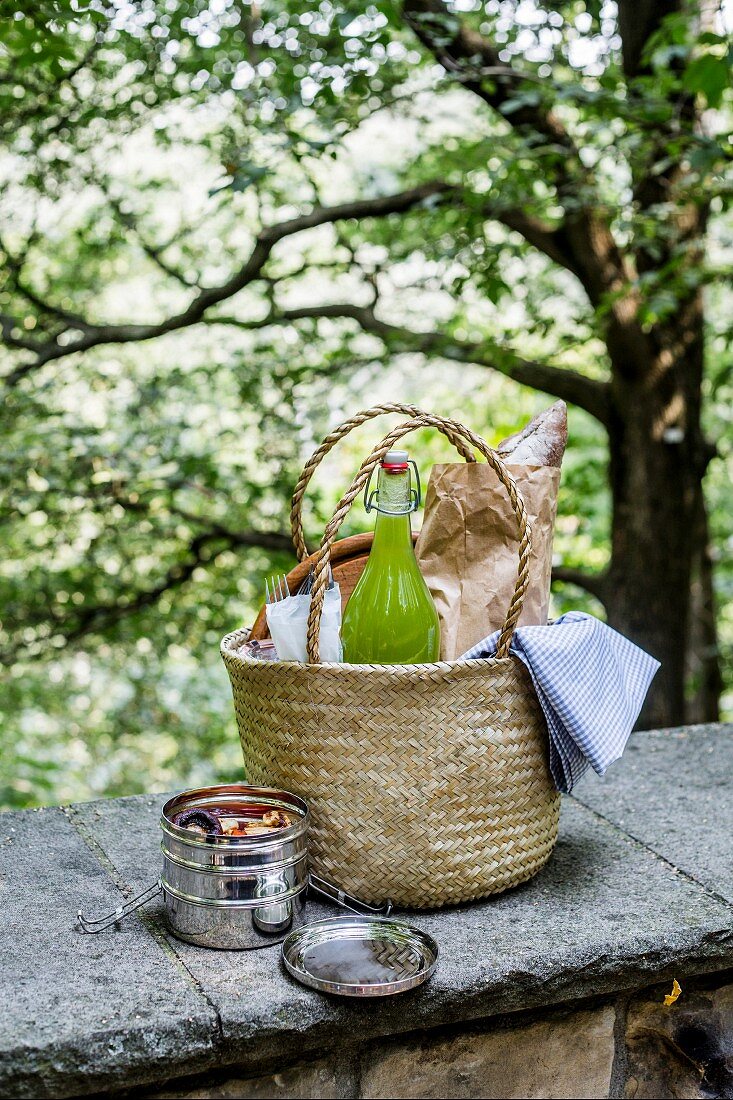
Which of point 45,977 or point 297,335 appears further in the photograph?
point 297,335

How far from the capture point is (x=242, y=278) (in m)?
3.49

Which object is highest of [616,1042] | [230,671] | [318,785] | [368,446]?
[368,446]

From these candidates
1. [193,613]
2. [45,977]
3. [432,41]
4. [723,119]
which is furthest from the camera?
[723,119]

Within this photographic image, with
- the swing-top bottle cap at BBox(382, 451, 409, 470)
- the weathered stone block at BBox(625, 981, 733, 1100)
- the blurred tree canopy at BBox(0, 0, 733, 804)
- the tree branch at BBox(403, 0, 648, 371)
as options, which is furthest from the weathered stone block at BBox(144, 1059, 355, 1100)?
the tree branch at BBox(403, 0, 648, 371)

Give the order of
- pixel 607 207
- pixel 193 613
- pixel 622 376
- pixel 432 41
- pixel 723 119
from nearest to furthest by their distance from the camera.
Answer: pixel 432 41 → pixel 607 207 → pixel 622 376 → pixel 193 613 → pixel 723 119

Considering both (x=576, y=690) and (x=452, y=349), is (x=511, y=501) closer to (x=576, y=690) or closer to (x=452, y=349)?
(x=576, y=690)

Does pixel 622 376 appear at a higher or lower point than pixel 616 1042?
higher

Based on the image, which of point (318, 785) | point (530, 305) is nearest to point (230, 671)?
point (318, 785)

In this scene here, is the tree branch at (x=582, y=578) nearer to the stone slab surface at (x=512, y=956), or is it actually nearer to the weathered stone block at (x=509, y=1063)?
the stone slab surface at (x=512, y=956)

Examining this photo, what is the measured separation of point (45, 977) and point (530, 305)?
324 cm

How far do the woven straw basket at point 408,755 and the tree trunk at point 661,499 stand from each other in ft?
8.73

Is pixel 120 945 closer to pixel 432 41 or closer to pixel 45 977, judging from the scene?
pixel 45 977

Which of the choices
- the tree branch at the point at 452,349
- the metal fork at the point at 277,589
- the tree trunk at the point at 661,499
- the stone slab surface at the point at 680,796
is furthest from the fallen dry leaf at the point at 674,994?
the tree branch at the point at 452,349

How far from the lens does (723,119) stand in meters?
4.61
